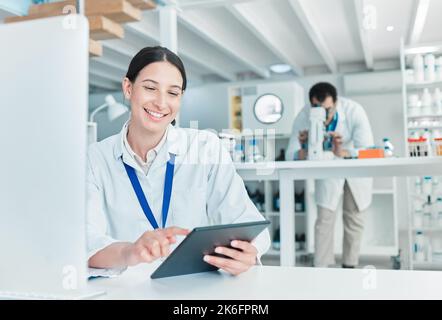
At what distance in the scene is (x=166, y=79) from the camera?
3.91 ft

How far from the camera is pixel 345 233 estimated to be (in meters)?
4.04

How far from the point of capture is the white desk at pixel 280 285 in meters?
0.63

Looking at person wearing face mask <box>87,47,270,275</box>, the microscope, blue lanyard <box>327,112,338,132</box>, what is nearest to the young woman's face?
person wearing face mask <box>87,47,270,275</box>

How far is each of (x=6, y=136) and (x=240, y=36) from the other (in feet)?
17.7

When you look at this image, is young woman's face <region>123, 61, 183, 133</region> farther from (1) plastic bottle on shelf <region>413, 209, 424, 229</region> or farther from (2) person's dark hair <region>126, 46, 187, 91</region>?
(1) plastic bottle on shelf <region>413, 209, 424, 229</region>

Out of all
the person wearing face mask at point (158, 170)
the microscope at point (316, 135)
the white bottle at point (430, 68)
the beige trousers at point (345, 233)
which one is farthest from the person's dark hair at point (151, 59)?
the white bottle at point (430, 68)

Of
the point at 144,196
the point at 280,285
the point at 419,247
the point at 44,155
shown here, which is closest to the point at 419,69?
the point at 419,247

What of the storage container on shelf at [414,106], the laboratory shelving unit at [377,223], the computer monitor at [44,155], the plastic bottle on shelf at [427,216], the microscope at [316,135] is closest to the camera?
the computer monitor at [44,155]

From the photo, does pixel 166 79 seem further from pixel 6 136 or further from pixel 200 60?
pixel 200 60

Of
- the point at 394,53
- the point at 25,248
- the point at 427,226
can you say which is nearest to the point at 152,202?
the point at 25,248

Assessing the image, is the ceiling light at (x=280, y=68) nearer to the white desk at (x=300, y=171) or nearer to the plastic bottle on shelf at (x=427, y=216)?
the plastic bottle on shelf at (x=427, y=216)

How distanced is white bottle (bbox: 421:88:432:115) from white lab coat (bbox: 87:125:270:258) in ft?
12.4

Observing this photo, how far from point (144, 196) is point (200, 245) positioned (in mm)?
Answer: 412

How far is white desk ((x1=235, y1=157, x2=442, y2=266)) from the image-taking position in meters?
2.45
